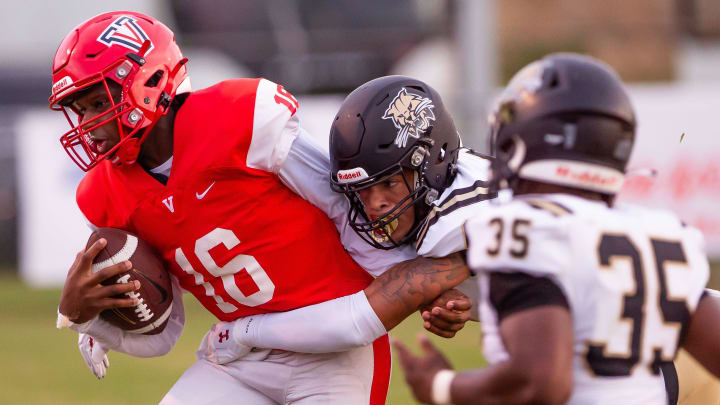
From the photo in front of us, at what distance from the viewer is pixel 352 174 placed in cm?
305

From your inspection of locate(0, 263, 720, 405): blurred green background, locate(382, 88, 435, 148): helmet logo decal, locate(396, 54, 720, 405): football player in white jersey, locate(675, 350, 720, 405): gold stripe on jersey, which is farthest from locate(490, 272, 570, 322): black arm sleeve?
locate(0, 263, 720, 405): blurred green background

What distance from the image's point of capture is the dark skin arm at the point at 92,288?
310 cm

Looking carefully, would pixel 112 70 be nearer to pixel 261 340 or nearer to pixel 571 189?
pixel 261 340

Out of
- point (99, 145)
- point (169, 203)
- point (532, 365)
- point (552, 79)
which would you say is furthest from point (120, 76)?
point (532, 365)

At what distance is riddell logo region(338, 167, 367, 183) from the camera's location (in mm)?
3037

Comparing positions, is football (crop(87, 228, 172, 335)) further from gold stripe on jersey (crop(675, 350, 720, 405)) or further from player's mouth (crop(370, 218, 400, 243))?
gold stripe on jersey (crop(675, 350, 720, 405))

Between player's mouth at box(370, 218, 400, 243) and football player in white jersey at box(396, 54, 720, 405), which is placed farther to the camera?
player's mouth at box(370, 218, 400, 243)

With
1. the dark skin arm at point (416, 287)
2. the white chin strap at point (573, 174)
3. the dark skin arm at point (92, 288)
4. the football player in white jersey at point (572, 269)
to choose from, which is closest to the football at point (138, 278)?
the dark skin arm at point (92, 288)

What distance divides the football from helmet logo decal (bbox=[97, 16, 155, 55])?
2.00 feet

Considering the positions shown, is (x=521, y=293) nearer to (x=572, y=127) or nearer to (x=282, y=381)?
(x=572, y=127)

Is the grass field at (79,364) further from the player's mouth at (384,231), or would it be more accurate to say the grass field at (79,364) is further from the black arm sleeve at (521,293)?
the black arm sleeve at (521,293)

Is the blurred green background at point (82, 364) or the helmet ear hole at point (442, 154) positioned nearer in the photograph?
the helmet ear hole at point (442, 154)

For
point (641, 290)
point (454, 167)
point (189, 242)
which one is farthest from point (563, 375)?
→ point (189, 242)

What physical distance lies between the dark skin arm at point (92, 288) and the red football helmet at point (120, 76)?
0.29 metres
